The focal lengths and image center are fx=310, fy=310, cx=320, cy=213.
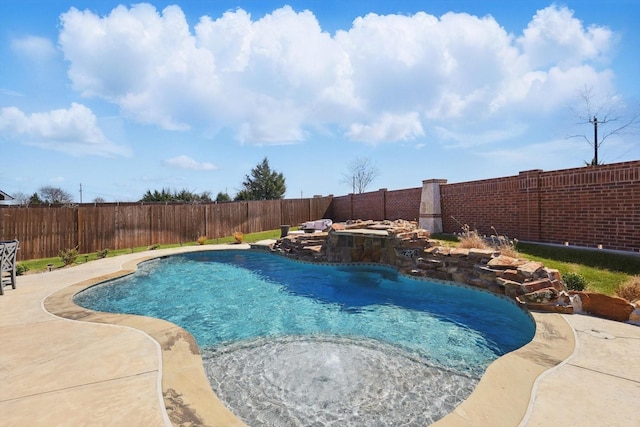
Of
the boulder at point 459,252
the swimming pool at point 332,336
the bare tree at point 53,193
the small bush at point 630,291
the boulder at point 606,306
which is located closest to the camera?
the swimming pool at point 332,336

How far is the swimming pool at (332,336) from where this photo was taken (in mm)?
2949

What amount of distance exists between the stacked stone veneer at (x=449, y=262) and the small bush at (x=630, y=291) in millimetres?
624

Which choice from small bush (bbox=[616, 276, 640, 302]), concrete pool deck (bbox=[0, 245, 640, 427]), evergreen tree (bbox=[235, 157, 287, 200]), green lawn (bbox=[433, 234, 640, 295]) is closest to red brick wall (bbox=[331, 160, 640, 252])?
green lawn (bbox=[433, 234, 640, 295])

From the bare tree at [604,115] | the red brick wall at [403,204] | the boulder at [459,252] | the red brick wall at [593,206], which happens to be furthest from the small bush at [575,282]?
the bare tree at [604,115]

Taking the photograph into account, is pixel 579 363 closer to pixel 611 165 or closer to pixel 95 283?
pixel 611 165

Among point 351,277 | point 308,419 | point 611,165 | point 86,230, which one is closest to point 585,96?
point 611,165

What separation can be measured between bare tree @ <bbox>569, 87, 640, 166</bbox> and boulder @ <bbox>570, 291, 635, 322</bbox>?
48.7ft

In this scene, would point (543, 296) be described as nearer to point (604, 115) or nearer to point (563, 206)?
point (563, 206)

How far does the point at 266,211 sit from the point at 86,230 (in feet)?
28.6

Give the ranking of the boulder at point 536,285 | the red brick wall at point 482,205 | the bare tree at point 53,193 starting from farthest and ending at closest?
the bare tree at point 53,193, the red brick wall at point 482,205, the boulder at point 536,285

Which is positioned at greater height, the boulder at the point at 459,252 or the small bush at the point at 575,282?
the boulder at the point at 459,252

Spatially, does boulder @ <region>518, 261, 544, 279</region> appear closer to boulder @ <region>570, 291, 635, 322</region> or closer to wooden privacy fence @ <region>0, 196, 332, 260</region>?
boulder @ <region>570, 291, 635, 322</region>

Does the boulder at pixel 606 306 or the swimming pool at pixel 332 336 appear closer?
the swimming pool at pixel 332 336

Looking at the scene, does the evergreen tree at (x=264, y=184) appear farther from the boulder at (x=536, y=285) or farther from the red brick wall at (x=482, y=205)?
the boulder at (x=536, y=285)
